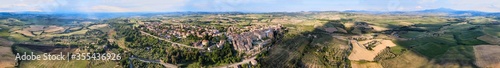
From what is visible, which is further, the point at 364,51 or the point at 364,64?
the point at 364,51

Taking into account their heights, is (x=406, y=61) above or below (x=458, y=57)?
below

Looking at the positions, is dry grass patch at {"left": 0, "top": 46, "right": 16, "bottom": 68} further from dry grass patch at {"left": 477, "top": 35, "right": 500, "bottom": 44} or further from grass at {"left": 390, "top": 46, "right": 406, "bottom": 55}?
dry grass patch at {"left": 477, "top": 35, "right": 500, "bottom": 44}

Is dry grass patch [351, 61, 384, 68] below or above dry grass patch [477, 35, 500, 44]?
below

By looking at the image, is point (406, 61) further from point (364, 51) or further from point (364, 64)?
point (364, 51)

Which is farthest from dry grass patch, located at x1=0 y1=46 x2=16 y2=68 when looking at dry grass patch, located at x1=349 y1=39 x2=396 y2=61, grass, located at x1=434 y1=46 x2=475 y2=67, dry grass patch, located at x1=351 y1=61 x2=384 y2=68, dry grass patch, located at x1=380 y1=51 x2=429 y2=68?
grass, located at x1=434 y1=46 x2=475 y2=67

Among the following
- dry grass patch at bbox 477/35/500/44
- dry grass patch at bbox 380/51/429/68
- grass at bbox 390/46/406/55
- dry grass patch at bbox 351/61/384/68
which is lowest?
dry grass patch at bbox 351/61/384/68

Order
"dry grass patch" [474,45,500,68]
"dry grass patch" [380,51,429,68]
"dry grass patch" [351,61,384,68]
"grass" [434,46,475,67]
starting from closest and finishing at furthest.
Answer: "dry grass patch" [474,45,500,68], "grass" [434,46,475,67], "dry grass patch" [380,51,429,68], "dry grass patch" [351,61,384,68]

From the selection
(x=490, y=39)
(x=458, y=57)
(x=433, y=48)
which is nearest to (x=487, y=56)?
(x=458, y=57)

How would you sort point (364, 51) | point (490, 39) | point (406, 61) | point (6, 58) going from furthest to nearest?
point (490, 39) → point (364, 51) → point (406, 61) → point (6, 58)

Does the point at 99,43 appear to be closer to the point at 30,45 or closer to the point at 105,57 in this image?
the point at 30,45
